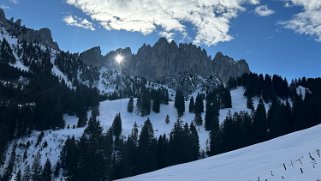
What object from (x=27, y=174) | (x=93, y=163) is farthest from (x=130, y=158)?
(x=93, y=163)

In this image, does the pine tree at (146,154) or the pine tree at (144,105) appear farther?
the pine tree at (144,105)

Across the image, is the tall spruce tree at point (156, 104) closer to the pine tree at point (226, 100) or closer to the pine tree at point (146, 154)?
the pine tree at point (226, 100)

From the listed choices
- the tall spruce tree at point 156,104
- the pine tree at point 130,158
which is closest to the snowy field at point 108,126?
the tall spruce tree at point 156,104

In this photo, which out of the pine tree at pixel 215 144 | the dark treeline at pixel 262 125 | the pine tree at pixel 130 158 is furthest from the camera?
the dark treeline at pixel 262 125

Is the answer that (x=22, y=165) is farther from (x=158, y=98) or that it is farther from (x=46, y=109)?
(x=158, y=98)

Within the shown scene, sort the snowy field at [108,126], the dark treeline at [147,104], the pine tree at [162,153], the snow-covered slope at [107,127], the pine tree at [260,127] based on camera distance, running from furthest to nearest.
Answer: the dark treeline at [147,104], the snow-covered slope at [107,127], the snowy field at [108,126], the pine tree at [260,127], the pine tree at [162,153]

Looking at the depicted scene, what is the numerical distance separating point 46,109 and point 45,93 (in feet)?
61.8

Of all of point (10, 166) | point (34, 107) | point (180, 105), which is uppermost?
point (34, 107)

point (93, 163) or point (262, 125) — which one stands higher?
point (262, 125)

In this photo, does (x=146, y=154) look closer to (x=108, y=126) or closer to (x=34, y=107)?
(x=108, y=126)

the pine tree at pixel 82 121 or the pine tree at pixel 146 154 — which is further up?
the pine tree at pixel 82 121

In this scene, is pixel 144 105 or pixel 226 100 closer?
pixel 226 100

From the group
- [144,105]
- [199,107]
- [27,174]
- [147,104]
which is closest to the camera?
[27,174]

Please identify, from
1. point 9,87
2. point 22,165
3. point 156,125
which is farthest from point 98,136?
point 9,87
